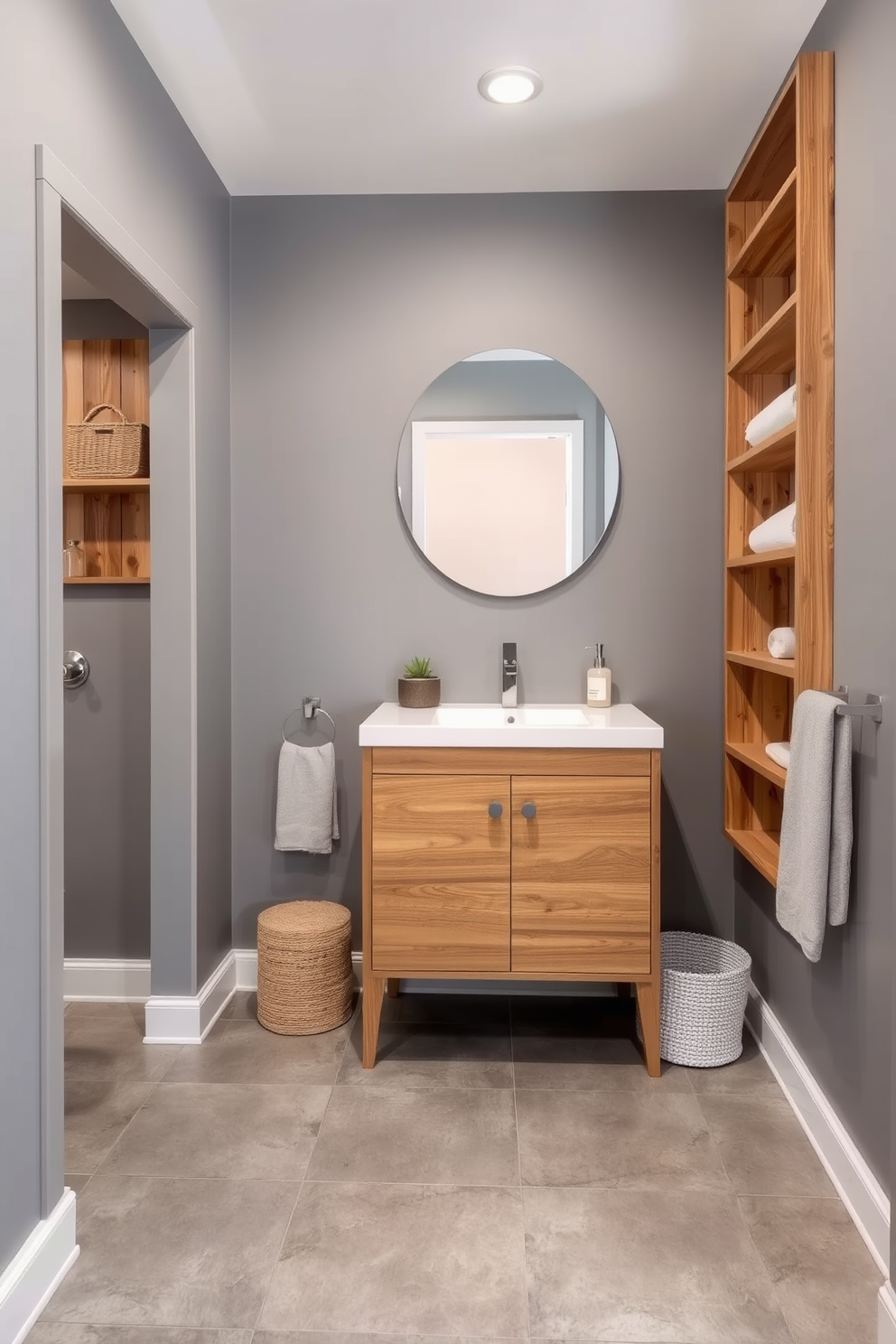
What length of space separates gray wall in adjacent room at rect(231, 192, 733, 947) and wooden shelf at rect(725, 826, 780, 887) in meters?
0.17

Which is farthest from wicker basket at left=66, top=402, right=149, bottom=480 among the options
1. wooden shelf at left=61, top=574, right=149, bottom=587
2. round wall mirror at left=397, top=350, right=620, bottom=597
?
round wall mirror at left=397, top=350, right=620, bottom=597

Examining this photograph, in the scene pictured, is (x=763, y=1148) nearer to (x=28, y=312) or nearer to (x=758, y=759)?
(x=758, y=759)

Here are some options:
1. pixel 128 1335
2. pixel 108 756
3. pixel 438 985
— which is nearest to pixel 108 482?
pixel 108 756

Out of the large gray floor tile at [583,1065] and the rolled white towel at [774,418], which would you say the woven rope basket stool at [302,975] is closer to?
the large gray floor tile at [583,1065]

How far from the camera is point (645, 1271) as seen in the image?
1563 mm

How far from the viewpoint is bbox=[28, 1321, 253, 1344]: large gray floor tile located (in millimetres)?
1411

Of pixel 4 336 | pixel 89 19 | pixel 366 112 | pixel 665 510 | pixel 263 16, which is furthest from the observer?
pixel 665 510

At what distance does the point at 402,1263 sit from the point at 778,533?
1.71 m

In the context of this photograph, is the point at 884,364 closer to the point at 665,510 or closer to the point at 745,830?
the point at 665,510

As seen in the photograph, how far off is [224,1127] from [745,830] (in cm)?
157

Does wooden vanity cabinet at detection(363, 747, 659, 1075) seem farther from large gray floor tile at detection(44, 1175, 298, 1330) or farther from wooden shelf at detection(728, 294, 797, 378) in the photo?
wooden shelf at detection(728, 294, 797, 378)

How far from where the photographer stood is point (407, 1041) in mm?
2428

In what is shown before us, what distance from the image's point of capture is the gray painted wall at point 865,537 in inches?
62.0

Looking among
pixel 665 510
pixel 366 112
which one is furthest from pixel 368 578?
pixel 366 112
